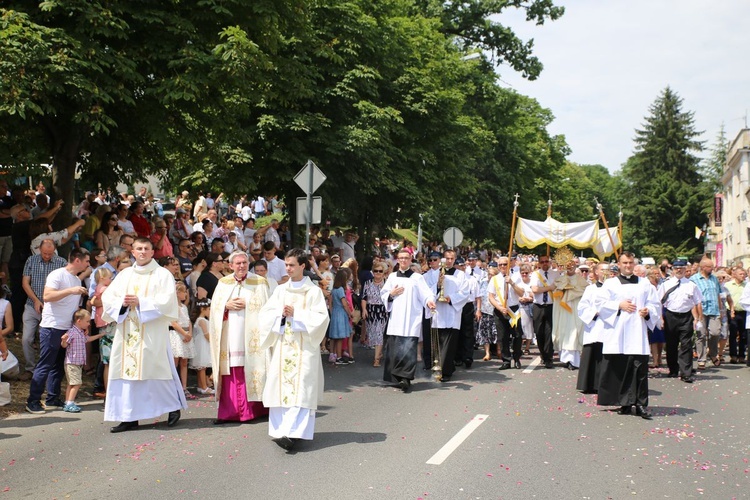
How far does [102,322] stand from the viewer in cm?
1067

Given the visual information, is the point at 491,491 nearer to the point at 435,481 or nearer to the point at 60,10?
the point at 435,481

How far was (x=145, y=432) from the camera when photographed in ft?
30.0

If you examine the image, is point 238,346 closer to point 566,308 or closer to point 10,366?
point 10,366

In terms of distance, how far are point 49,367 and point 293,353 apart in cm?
339

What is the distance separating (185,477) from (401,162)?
1745 centimetres

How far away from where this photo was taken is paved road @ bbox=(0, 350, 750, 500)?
6852 mm

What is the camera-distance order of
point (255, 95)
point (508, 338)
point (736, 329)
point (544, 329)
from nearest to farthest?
point (255, 95)
point (508, 338)
point (544, 329)
point (736, 329)

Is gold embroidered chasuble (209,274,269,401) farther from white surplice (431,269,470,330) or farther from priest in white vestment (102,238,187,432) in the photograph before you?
white surplice (431,269,470,330)

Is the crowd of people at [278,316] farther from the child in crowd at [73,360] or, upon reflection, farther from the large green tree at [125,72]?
the large green tree at [125,72]

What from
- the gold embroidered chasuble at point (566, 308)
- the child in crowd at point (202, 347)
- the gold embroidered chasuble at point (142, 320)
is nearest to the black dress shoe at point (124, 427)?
the gold embroidered chasuble at point (142, 320)

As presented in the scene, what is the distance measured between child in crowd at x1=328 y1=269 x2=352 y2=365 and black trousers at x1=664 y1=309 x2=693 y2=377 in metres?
5.62

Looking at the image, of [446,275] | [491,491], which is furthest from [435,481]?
[446,275]

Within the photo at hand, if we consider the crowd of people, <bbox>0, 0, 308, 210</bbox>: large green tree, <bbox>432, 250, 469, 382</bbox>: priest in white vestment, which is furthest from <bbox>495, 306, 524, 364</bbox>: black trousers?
<bbox>0, 0, 308, 210</bbox>: large green tree

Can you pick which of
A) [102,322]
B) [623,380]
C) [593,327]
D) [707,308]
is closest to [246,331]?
[102,322]
